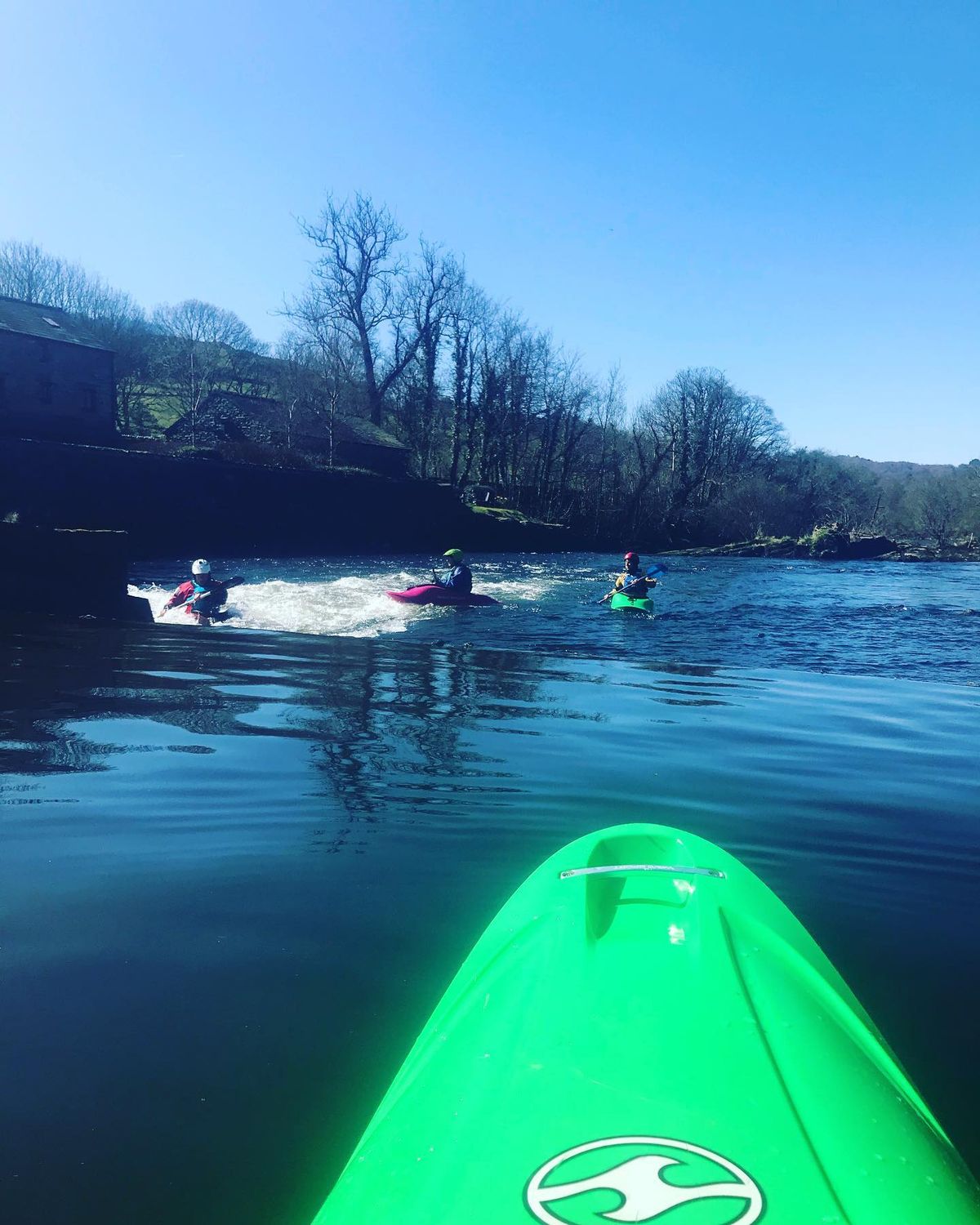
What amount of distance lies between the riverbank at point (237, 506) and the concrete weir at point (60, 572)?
1382cm

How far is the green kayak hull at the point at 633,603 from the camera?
18047mm

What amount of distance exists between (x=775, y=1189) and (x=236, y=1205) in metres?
1.15

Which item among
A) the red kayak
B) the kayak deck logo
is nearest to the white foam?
the red kayak

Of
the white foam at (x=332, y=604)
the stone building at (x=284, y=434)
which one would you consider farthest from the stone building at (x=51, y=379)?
the white foam at (x=332, y=604)

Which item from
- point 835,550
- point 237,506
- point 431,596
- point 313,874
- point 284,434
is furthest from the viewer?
point 835,550

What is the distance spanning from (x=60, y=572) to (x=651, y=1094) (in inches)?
474

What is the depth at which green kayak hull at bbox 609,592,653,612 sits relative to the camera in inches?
711

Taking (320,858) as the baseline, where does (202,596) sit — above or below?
above

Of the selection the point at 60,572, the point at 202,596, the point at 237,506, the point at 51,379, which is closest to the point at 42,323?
the point at 51,379

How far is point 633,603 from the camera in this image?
18.1m

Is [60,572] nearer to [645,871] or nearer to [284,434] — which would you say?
[645,871]

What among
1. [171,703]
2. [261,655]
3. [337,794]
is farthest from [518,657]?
[337,794]

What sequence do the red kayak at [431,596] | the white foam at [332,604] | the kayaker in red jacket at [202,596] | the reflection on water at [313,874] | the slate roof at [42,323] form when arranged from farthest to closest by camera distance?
the slate roof at [42,323]
the red kayak at [431,596]
the white foam at [332,604]
the kayaker in red jacket at [202,596]
the reflection on water at [313,874]

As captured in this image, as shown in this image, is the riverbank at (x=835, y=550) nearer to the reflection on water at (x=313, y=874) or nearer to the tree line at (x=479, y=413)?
the tree line at (x=479, y=413)
